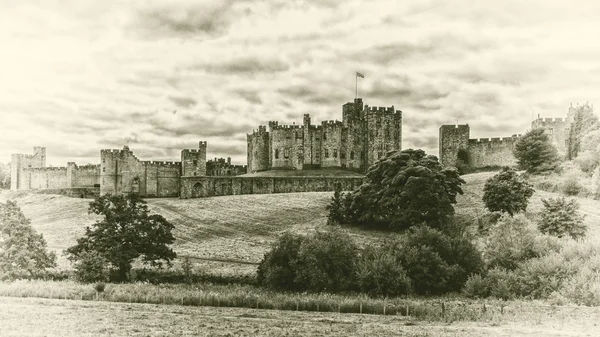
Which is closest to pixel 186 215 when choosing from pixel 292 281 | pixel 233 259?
pixel 233 259

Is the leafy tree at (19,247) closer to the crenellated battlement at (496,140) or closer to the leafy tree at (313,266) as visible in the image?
the leafy tree at (313,266)

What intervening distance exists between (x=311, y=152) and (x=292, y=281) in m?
47.4

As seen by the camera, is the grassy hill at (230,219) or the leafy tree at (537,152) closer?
the grassy hill at (230,219)

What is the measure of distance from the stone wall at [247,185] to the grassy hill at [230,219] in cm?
242

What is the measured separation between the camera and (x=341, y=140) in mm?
77000

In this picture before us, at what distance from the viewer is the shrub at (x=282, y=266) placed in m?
30.6

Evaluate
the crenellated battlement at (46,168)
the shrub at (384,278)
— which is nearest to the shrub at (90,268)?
the shrub at (384,278)

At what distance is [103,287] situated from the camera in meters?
26.6

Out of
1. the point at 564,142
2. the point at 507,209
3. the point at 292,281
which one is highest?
the point at 564,142

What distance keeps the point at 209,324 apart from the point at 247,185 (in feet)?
149

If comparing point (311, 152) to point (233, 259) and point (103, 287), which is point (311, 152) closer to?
point (233, 259)

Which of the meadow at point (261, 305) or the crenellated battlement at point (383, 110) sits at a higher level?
the crenellated battlement at point (383, 110)

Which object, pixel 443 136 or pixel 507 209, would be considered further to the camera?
pixel 443 136

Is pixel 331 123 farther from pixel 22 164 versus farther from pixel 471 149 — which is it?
pixel 22 164
